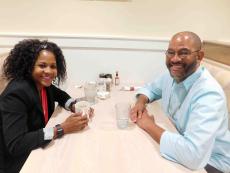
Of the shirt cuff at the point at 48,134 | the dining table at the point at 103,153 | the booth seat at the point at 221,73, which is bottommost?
the dining table at the point at 103,153

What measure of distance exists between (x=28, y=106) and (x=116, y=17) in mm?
1523

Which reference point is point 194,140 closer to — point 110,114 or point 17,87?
point 110,114

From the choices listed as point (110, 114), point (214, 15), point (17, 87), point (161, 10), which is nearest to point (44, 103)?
point (17, 87)

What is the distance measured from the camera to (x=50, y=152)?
42.5 inches

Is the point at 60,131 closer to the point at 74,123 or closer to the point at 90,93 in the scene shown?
the point at 74,123

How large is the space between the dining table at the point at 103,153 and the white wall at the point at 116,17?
135 centimetres

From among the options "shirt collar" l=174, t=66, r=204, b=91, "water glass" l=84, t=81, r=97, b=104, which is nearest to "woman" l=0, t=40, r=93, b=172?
"water glass" l=84, t=81, r=97, b=104

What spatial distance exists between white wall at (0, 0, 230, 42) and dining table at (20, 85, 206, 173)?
1350mm

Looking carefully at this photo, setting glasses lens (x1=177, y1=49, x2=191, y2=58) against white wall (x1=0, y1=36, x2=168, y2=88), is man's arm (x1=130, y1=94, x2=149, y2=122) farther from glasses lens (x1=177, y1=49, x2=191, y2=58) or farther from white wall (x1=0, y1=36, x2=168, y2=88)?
white wall (x1=0, y1=36, x2=168, y2=88)

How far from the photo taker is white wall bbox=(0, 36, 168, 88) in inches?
101

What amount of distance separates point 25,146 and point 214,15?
7.35ft

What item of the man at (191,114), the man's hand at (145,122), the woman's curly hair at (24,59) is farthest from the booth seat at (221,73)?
the woman's curly hair at (24,59)

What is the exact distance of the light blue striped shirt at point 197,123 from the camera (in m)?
1.01

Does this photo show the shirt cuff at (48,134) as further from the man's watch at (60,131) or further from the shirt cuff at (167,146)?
the shirt cuff at (167,146)
